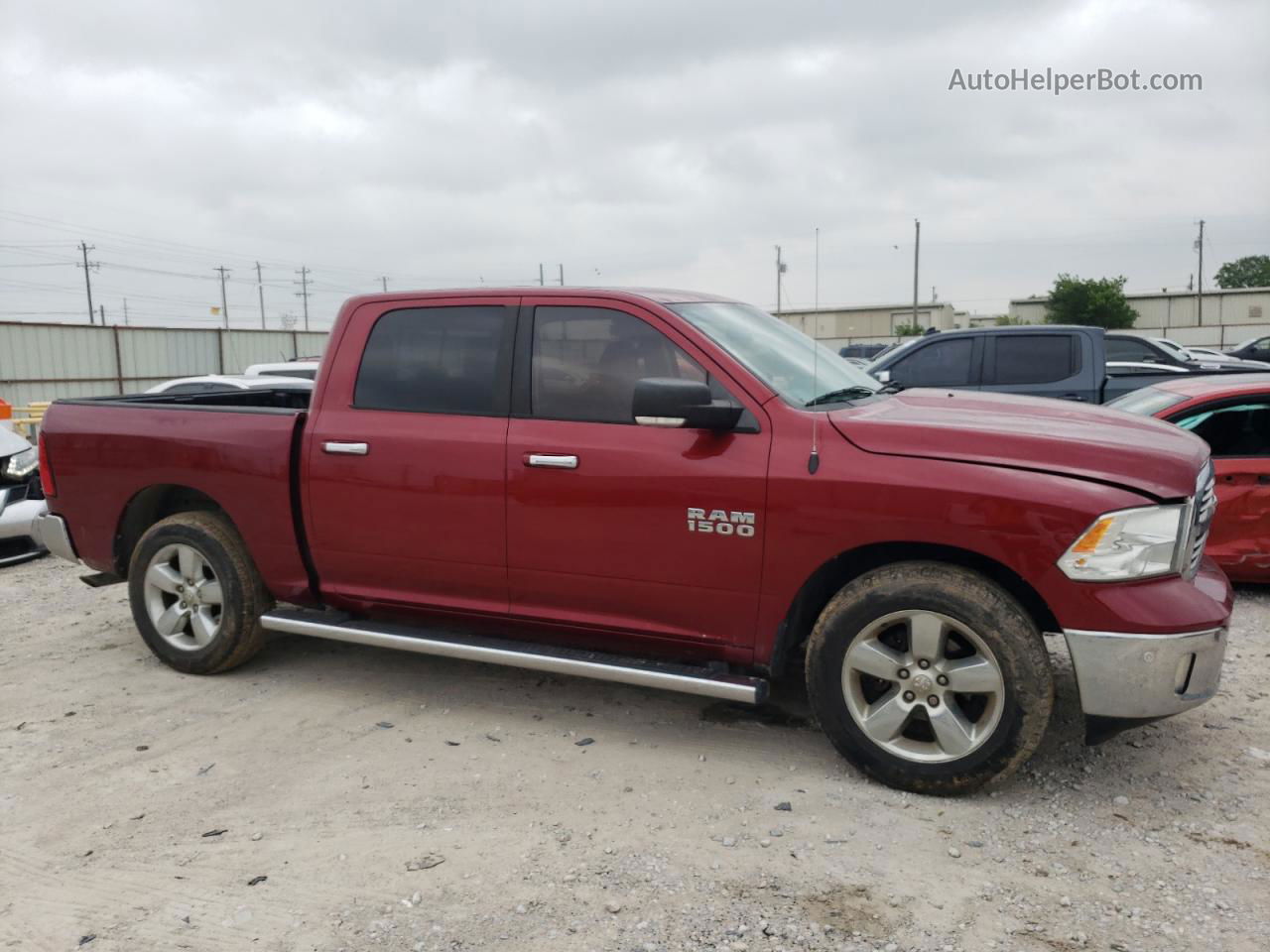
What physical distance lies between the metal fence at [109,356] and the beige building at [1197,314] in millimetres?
42577

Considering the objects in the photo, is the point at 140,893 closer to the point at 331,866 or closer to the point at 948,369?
the point at 331,866

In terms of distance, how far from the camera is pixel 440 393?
14.6 feet

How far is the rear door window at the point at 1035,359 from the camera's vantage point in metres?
9.23

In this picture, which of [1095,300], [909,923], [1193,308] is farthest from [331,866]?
[1193,308]

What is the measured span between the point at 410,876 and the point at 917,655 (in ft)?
6.27

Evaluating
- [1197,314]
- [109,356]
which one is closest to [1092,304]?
[1197,314]

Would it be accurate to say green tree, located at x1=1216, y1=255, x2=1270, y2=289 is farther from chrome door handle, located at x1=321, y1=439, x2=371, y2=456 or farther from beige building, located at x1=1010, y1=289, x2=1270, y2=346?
chrome door handle, located at x1=321, y1=439, x2=371, y2=456

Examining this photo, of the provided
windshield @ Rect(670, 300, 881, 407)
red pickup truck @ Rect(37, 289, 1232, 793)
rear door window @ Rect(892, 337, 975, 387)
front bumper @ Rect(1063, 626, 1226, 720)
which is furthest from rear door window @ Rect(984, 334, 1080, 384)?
front bumper @ Rect(1063, 626, 1226, 720)

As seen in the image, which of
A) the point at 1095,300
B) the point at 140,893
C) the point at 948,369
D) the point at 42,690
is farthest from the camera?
the point at 1095,300

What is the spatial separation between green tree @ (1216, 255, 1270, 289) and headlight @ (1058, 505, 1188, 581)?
10106 centimetres

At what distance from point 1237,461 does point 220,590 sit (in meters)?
5.80

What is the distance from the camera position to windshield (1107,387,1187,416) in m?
6.07

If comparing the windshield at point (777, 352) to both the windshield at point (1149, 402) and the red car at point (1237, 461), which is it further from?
the red car at point (1237, 461)

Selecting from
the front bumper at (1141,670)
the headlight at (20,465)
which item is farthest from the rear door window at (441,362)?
the headlight at (20,465)
